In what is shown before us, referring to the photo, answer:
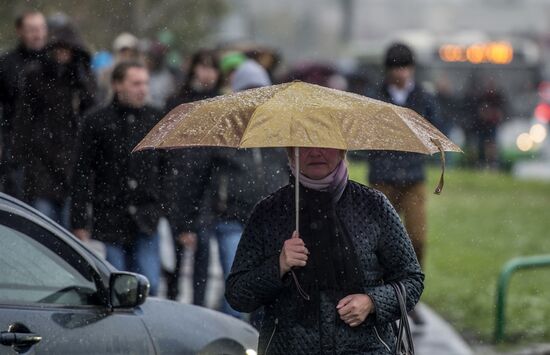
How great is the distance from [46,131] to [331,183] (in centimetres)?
453

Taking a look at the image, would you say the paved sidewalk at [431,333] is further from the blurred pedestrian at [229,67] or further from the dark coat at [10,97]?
the dark coat at [10,97]

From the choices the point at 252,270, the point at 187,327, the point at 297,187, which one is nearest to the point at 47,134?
the point at 187,327

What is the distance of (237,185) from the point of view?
8.96 metres

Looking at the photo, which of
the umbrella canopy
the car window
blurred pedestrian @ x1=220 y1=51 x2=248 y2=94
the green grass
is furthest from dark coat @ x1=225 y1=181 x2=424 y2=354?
the green grass

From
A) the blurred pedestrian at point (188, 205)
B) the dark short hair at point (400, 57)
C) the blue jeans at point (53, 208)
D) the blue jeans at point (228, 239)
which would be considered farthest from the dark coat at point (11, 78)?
the dark short hair at point (400, 57)

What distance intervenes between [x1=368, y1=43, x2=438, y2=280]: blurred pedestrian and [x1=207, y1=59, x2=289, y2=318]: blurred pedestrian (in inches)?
45.0

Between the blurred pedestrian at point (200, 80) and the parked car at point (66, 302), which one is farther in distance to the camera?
the blurred pedestrian at point (200, 80)

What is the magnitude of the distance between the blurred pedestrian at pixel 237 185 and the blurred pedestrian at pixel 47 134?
966 millimetres

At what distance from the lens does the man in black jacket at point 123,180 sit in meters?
8.55

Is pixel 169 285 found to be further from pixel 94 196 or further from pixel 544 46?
pixel 544 46

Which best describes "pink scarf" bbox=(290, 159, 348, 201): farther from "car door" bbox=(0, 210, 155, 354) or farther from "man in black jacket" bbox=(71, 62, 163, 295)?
"man in black jacket" bbox=(71, 62, 163, 295)

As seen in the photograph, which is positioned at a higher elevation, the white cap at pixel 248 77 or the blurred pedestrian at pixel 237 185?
the white cap at pixel 248 77

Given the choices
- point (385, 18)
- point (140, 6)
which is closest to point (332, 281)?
point (140, 6)

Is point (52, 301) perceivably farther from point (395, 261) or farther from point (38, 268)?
point (395, 261)
